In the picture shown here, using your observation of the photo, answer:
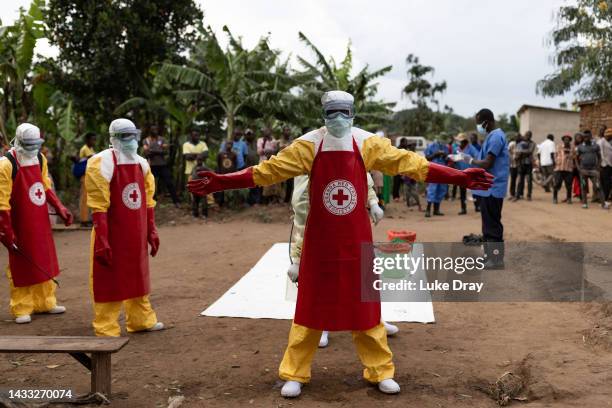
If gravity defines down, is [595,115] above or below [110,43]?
below

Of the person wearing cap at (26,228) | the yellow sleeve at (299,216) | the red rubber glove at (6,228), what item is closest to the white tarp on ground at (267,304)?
the yellow sleeve at (299,216)

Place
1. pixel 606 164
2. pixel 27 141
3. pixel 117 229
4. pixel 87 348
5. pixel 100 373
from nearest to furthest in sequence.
A: pixel 87 348
pixel 100 373
pixel 117 229
pixel 27 141
pixel 606 164

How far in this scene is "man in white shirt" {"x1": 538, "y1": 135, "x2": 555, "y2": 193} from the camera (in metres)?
16.6

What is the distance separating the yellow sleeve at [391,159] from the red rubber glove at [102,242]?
244 centimetres

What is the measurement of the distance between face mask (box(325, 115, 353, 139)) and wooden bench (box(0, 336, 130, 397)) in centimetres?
203

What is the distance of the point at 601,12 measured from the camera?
1596 cm

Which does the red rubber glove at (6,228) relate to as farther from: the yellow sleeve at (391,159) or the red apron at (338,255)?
the yellow sleeve at (391,159)

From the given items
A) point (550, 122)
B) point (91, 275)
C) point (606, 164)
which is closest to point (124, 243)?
point (91, 275)

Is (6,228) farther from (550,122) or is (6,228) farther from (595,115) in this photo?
(550,122)

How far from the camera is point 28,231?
6480mm

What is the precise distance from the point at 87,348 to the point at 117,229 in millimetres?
1685

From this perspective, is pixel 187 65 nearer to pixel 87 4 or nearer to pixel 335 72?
pixel 87 4

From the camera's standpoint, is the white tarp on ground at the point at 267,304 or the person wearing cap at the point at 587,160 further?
the person wearing cap at the point at 587,160

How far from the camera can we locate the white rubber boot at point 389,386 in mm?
4227
